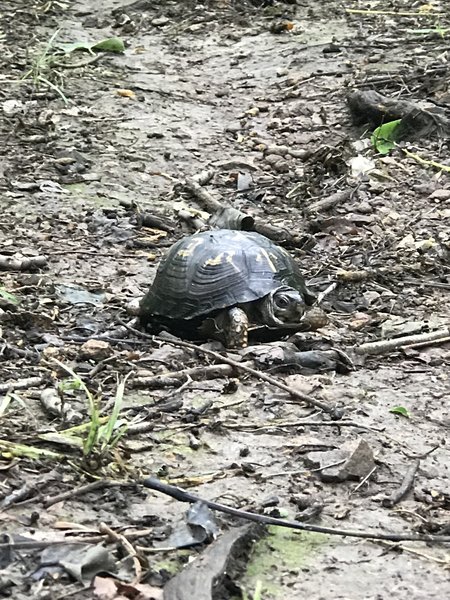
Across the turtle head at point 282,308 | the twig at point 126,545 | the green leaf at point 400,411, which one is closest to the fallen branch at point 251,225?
the turtle head at point 282,308

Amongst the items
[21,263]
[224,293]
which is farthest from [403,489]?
[21,263]

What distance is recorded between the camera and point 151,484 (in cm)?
274

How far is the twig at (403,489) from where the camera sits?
289cm

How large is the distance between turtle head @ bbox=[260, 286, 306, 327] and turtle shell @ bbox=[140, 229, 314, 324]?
0.15 feet

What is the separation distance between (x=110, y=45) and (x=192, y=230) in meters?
4.41

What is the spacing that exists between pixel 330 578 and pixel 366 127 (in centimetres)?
596

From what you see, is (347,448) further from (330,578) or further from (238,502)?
(330,578)

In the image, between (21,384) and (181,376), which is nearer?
(21,384)

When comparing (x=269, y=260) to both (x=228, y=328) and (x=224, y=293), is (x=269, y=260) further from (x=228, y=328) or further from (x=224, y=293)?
(x=228, y=328)

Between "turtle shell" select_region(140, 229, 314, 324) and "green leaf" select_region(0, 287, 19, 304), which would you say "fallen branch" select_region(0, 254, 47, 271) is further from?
"turtle shell" select_region(140, 229, 314, 324)

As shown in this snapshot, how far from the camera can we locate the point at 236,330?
4449 mm

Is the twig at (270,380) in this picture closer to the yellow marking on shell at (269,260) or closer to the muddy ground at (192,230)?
the muddy ground at (192,230)

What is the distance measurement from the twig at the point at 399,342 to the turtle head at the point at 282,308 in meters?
0.38

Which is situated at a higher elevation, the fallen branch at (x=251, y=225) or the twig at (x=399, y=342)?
the twig at (x=399, y=342)
